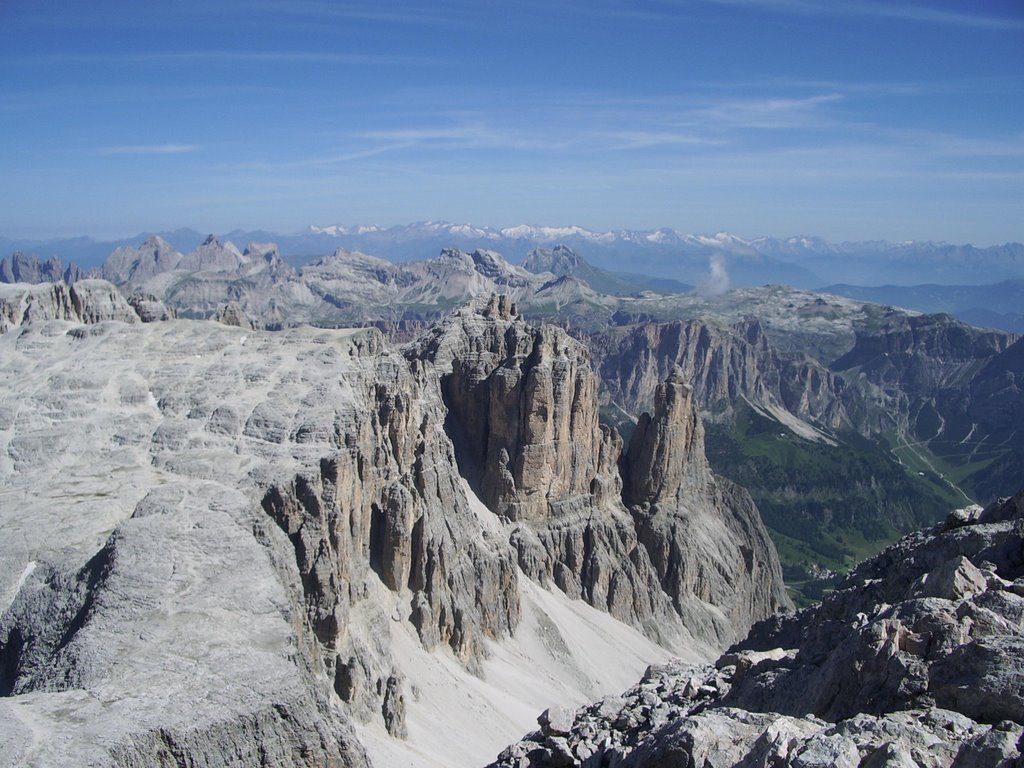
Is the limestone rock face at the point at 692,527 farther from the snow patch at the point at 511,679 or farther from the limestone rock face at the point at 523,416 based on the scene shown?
the snow patch at the point at 511,679

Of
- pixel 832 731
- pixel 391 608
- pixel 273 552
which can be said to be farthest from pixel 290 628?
pixel 391 608

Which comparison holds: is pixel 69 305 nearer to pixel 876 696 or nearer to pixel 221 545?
pixel 221 545

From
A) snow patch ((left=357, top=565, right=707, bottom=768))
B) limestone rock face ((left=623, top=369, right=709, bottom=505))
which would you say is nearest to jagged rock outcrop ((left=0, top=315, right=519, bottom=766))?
snow patch ((left=357, top=565, right=707, bottom=768))

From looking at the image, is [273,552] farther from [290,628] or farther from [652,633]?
[652,633]

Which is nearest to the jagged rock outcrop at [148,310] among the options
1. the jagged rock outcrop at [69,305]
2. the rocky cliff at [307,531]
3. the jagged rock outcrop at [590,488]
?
the jagged rock outcrop at [69,305]

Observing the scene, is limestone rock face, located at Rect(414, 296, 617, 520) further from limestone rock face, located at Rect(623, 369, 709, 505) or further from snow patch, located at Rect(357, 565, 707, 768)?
snow patch, located at Rect(357, 565, 707, 768)

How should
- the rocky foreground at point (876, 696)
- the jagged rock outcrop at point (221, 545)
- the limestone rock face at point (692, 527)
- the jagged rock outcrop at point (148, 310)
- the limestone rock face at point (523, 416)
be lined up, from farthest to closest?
1. the limestone rock face at point (692, 527)
2. the jagged rock outcrop at point (148, 310)
3. the limestone rock face at point (523, 416)
4. the jagged rock outcrop at point (221, 545)
5. the rocky foreground at point (876, 696)
